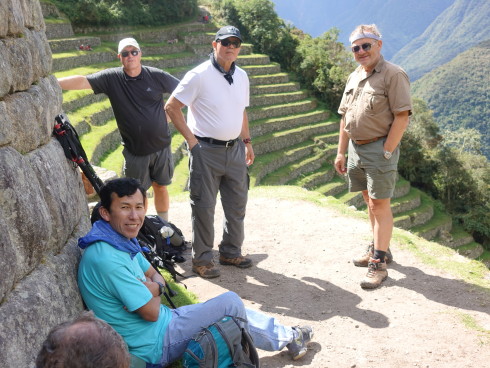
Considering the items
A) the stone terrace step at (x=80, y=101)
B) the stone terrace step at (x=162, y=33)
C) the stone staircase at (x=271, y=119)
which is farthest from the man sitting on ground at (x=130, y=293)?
the stone terrace step at (x=162, y=33)

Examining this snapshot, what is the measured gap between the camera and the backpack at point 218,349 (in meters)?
2.54

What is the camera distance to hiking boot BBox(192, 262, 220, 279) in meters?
4.50

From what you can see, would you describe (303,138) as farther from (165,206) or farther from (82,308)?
(82,308)

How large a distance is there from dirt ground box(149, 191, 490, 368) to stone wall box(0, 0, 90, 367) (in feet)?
4.79

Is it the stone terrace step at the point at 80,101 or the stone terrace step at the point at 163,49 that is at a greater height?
the stone terrace step at the point at 163,49

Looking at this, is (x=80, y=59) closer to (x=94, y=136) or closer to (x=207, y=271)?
(x=94, y=136)

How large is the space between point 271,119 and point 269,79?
→ 159 inches

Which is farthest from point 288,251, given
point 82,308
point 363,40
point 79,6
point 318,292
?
point 79,6

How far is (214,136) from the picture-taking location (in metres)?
4.24

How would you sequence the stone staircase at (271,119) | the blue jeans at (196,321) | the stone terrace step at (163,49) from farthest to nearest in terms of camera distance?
the stone terrace step at (163,49) < the stone staircase at (271,119) < the blue jeans at (196,321)

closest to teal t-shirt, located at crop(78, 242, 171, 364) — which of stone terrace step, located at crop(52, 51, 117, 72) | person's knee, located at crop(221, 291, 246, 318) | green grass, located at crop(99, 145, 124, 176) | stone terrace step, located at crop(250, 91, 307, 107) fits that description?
person's knee, located at crop(221, 291, 246, 318)

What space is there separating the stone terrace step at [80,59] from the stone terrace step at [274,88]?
6.89m

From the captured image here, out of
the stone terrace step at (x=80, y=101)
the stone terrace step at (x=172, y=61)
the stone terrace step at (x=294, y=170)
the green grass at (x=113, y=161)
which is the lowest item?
the stone terrace step at (x=294, y=170)

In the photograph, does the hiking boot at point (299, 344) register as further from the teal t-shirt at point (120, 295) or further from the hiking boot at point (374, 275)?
the hiking boot at point (374, 275)
